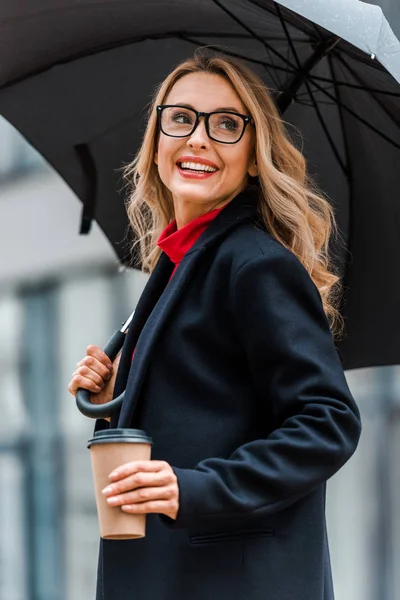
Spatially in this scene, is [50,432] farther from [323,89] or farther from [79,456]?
[323,89]

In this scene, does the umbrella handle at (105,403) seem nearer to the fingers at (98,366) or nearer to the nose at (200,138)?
the fingers at (98,366)

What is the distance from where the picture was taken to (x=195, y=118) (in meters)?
2.27

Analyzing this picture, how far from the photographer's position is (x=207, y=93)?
7.48ft

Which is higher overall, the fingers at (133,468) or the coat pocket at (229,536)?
the fingers at (133,468)

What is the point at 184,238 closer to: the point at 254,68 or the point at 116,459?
the point at 116,459

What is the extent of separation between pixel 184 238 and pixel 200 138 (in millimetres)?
187

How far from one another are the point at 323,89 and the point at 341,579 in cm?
355

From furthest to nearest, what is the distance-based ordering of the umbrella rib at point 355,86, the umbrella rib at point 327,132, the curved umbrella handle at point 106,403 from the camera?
the umbrella rib at point 327,132 < the umbrella rib at point 355,86 < the curved umbrella handle at point 106,403

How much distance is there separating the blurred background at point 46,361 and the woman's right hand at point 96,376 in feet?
13.2

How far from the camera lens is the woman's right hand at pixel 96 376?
2.36 metres

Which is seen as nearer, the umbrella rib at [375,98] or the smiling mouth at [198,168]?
the smiling mouth at [198,168]

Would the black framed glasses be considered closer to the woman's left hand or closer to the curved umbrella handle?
the curved umbrella handle

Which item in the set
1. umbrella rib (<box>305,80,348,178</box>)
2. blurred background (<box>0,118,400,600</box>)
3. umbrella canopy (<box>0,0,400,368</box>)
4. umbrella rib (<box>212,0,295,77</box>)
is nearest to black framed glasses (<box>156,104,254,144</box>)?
umbrella canopy (<box>0,0,400,368</box>)

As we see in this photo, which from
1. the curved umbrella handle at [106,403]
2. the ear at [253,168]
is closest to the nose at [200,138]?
the ear at [253,168]
